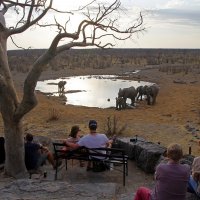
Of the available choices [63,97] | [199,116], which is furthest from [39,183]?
[63,97]

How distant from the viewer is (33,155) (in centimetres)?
888

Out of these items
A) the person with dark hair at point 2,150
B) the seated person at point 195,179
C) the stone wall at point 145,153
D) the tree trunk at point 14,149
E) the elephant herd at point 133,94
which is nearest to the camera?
the seated person at point 195,179

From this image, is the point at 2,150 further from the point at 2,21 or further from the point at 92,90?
the point at 92,90

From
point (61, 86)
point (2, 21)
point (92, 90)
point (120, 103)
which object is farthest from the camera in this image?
Result: point (92, 90)

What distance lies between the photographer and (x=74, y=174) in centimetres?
874

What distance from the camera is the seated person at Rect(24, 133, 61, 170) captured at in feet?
28.9

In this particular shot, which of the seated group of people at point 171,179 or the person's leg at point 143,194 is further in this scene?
the person's leg at point 143,194

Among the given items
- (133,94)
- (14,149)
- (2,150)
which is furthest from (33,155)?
(133,94)

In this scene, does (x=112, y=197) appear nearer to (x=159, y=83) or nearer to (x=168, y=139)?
(x=168, y=139)

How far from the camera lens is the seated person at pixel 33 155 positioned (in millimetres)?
8797

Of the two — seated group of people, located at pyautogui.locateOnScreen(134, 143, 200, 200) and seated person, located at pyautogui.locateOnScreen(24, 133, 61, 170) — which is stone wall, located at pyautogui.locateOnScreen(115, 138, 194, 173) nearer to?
seated person, located at pyautogui.locateOnScreen(24, 133, 61, 170)

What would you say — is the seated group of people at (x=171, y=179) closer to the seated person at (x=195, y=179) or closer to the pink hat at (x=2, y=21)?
the seated person at (x=195, y=179)

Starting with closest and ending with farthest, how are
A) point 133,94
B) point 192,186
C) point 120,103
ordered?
point 192,186 → point 120,103 → point 133,94

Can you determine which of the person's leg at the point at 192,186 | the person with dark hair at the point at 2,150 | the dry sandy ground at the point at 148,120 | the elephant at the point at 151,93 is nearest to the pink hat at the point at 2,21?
the person with dark hair at the point at 2,150
